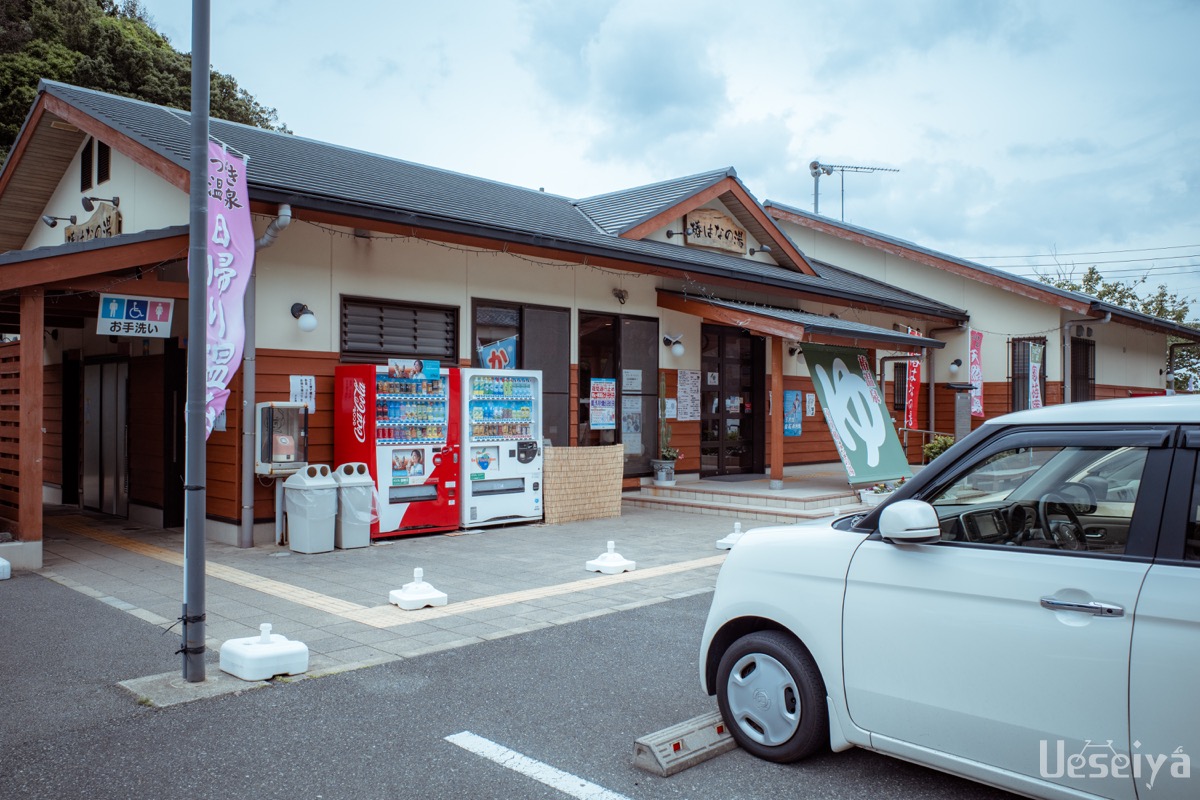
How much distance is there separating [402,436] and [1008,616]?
297 inches

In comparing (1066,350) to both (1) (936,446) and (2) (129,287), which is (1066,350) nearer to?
(1) (936,446)

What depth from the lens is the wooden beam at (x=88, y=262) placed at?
7508 mm

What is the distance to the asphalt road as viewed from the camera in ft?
11.6

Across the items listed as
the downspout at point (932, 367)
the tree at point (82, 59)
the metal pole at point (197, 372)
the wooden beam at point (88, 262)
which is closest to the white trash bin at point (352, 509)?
the wooden beam at point (88, 262)

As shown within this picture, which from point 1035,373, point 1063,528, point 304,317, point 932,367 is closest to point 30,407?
point 304,317

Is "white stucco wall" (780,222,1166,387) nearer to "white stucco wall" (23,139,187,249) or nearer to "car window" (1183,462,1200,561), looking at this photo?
"white stucco wall" (23,139,187,249)

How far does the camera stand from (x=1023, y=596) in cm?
297

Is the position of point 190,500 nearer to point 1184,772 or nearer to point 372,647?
point 372,647

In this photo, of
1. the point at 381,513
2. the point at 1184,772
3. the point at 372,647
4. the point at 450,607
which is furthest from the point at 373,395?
the point at 1184,772

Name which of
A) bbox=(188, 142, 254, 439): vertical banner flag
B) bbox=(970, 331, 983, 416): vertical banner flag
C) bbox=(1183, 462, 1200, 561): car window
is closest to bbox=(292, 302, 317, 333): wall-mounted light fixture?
bbox=(188, 142, 254, 439): vertical banner flag

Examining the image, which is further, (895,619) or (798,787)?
(798,787)

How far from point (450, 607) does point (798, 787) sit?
369 cm

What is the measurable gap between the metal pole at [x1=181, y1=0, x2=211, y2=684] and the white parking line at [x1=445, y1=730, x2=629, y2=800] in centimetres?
169

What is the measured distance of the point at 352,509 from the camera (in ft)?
29.9
